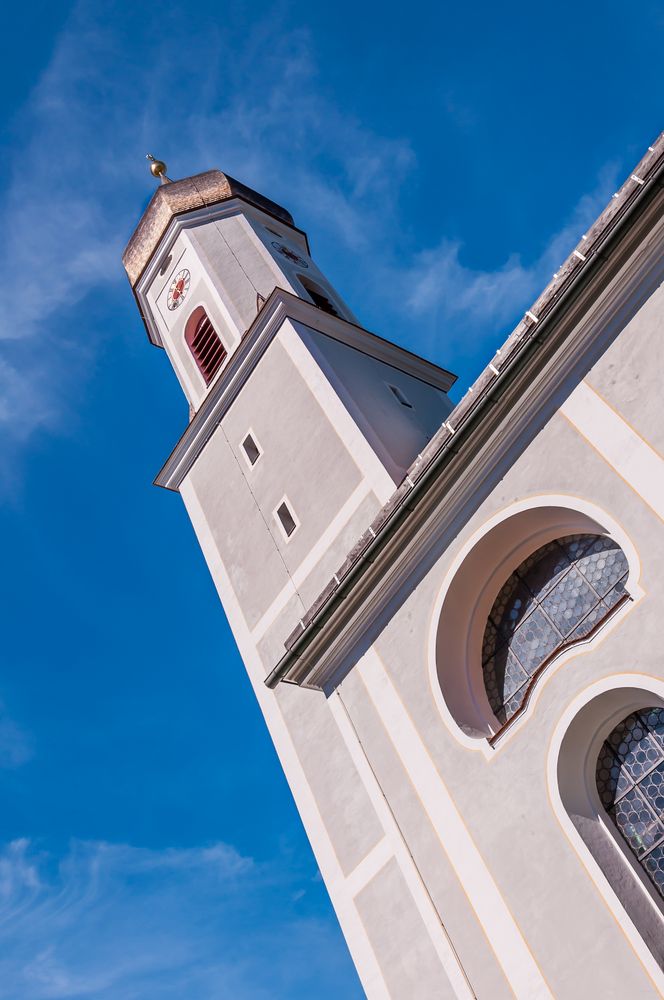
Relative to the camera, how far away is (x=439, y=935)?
11.5 m

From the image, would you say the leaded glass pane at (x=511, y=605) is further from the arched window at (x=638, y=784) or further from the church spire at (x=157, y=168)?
the church spire at (x=157, y=168)

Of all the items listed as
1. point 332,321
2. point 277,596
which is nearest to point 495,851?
point 277,596

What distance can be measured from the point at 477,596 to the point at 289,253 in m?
14.1

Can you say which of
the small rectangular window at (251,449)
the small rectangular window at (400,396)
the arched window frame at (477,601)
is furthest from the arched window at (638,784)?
the small rectangular window at (251,449)

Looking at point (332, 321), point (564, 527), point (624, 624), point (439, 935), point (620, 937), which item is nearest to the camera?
point (620, 937)

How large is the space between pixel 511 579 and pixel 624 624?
2.79m

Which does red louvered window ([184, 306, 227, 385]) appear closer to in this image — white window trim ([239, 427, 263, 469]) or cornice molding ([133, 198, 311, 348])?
cornice molding ([133, 198, 311, 348])

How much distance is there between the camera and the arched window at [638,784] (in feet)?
33.6

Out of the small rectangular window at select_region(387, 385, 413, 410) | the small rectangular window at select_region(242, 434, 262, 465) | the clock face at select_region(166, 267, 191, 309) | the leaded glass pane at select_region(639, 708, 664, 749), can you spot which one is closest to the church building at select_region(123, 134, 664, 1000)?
the leaded glass pane at select_region(639, 708, 664, 749)

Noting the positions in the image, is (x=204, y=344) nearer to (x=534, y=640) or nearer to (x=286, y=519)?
(x=286, y=519)

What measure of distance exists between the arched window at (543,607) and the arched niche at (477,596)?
0.44ft

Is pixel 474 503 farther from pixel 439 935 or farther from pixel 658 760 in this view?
pixel 439 935

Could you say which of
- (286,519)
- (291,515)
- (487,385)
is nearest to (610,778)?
(487,385)

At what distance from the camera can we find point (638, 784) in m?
10.6
